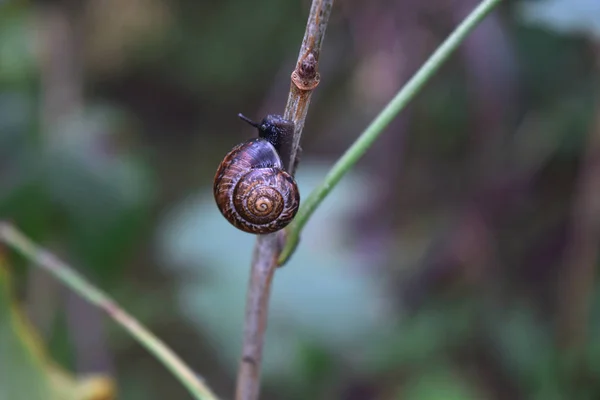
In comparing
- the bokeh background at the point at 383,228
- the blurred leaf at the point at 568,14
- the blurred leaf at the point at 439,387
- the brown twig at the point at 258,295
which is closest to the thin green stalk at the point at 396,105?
the brown twig at the point at 258,295

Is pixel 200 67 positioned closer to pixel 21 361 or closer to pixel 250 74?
pixel 250 74

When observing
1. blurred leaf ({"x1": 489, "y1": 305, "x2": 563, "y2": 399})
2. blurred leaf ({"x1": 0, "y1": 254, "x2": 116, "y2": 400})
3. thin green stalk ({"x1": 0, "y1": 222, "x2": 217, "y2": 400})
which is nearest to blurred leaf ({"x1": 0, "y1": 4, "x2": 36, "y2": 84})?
blurred leaf ({"x1": 0, "y1": 254, "x2": 116, "y2": 400})

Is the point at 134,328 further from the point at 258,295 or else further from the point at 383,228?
the point at 383,228

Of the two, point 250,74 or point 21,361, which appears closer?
point 21,361

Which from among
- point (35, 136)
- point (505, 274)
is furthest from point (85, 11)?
point (505, 274)

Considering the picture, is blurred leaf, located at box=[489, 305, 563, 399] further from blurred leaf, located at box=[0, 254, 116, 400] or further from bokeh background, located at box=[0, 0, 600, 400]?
blurred leaf, located at box=[0, 254, 116, 400]

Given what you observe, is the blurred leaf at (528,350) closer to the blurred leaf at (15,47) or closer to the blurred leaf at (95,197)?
the blurred leaf at (95,197)

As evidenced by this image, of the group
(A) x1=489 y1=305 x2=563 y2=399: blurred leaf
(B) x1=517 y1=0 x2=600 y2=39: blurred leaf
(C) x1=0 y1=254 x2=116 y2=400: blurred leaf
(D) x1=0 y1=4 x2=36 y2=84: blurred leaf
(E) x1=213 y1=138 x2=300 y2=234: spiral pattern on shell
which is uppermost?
(D) x1=0 y1=4 x2=36 y2=84: blurred leaf
